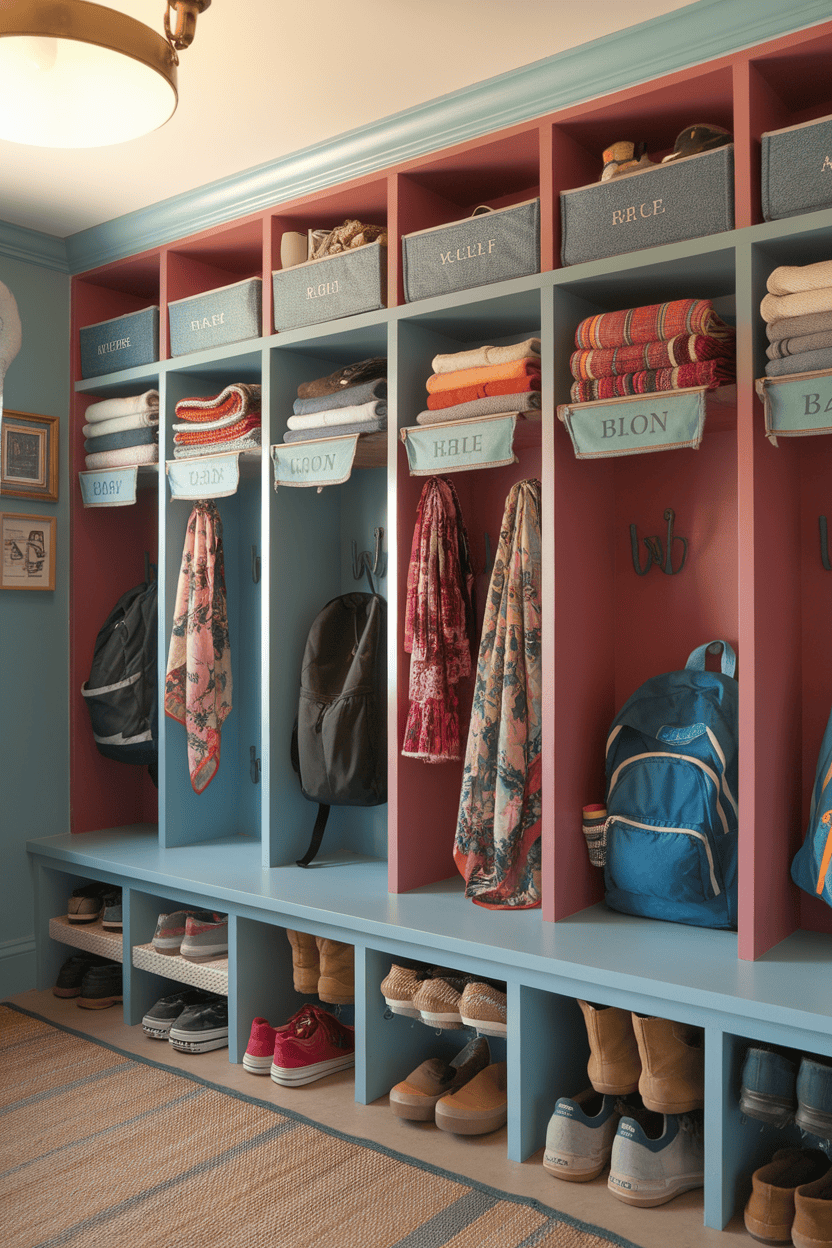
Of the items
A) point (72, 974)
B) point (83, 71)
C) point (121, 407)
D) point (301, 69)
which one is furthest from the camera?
point (121, 407)

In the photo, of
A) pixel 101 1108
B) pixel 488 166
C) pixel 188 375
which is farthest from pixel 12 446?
pixel 101 1108

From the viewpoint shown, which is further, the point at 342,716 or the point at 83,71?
the point at 342,716

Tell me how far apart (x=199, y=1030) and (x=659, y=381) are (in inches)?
87.1

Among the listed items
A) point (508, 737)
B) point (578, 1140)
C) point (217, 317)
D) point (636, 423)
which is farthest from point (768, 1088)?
point (217, 317)

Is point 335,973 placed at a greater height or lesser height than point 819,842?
lesser

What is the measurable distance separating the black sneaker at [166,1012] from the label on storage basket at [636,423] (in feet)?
6.68

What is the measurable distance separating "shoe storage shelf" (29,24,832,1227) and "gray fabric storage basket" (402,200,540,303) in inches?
1.2

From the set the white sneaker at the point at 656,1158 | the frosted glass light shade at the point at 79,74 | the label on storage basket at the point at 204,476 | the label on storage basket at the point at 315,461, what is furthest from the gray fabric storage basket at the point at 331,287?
the white sneaker at the point at 656,1158

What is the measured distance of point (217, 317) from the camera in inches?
126

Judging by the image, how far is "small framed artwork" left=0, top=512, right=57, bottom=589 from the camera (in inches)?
137

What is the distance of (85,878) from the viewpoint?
367 centimetres

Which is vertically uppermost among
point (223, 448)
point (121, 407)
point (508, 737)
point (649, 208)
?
point (649, 208)

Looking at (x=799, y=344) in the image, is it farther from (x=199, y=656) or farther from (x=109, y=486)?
(x=109, y=486)

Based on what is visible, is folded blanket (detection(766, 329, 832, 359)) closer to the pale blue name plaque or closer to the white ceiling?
the white ceiling
